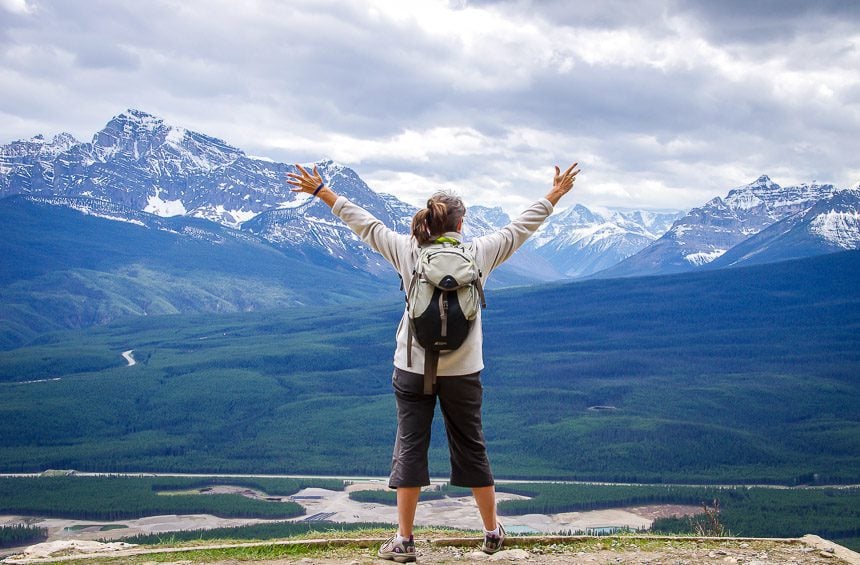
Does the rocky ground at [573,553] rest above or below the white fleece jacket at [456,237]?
below

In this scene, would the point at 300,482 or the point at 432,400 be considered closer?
the point at 432,400

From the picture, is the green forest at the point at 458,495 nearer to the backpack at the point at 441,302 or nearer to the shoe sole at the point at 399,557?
the shoe sole at the point at 399,557

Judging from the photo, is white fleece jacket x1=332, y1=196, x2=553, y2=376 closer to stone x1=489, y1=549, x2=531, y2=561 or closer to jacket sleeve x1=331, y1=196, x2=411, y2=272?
jacket sleeve x1=331, y1=196, x2=411, y2=272

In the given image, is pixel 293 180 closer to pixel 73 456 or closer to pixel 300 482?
pixel 300 482

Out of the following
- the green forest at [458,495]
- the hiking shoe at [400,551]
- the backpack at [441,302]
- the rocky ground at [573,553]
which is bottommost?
the green forest at [458,495]

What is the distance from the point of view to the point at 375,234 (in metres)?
13.1

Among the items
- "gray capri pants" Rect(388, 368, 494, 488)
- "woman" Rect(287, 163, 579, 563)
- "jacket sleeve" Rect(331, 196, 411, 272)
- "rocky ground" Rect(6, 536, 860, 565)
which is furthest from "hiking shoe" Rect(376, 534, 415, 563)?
"jacket sleeve" Rect(331, 196, 411, 272)

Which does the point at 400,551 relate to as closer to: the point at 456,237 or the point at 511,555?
the point at 511,555

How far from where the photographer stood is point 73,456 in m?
156

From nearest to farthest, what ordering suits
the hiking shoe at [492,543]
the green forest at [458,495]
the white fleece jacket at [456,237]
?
the white fleece jacket at [456,237]
the hiking shoe at [492,543]
the green forest at [458,495]

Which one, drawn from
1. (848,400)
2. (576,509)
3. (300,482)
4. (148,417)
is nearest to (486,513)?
(576,509)

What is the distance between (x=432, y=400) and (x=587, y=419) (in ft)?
564

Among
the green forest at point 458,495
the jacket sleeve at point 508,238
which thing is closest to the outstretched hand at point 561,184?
the jacket sleeve at point 508,238

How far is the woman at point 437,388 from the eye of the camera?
40.5 feet
